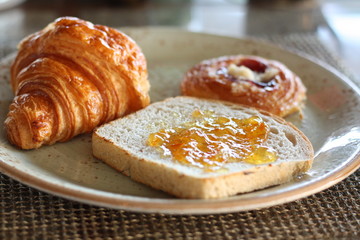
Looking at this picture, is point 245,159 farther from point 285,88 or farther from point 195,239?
point 285,88

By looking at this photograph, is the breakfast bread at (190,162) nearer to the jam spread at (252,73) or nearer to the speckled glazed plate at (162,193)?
the speckled glazed plate at (162,193)

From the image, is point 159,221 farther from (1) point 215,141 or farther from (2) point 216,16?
(2) point 216,16

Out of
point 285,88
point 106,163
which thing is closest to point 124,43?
point 106,163

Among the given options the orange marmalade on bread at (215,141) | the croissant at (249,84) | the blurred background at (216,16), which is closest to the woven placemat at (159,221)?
the orange marmalade on bread at (215,141)

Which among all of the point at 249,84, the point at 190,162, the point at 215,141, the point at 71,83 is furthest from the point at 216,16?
the point at 190,162

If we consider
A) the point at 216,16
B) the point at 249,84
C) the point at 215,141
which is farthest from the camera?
the point at 216,16

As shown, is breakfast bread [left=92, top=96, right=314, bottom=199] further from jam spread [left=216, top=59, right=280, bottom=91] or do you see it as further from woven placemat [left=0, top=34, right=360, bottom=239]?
jam spread [left=216, top=59, right=280, bottom=91]

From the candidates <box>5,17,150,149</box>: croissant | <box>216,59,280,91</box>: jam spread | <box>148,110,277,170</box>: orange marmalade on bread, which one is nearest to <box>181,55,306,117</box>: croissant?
<box>216,59,280,91</box>: jam spread
